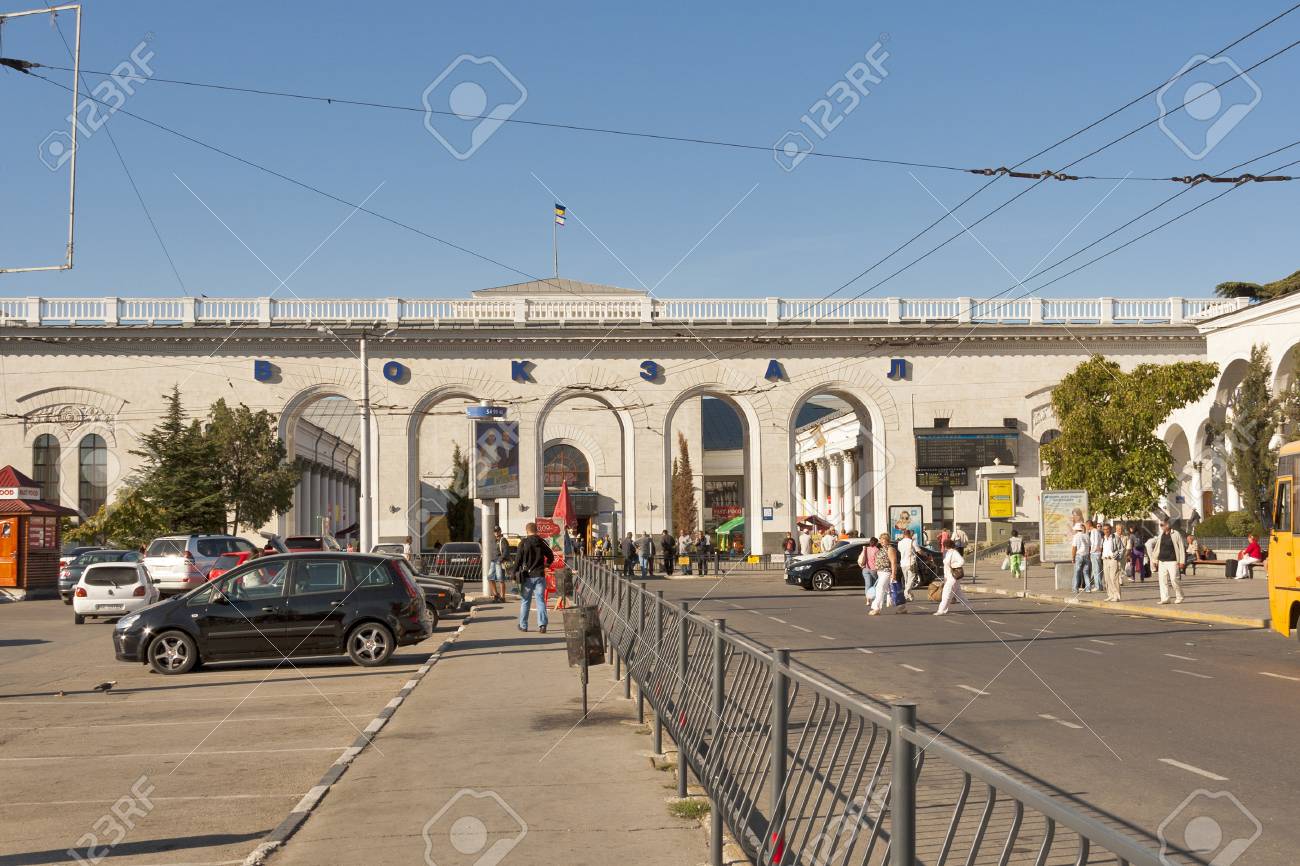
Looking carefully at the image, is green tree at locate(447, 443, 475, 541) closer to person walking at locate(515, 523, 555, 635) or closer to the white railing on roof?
the white railing on roof

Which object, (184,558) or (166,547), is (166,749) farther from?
(166,547)

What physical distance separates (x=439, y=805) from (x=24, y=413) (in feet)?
182

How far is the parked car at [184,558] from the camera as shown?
34.4 metres

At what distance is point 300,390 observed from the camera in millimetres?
58500

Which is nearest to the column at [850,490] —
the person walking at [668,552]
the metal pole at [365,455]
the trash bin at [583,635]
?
the person walking at [668,552]

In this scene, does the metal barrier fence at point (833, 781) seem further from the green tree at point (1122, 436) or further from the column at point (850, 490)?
the column at point (850, 490)

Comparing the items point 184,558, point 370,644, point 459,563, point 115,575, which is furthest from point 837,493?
point 370,644

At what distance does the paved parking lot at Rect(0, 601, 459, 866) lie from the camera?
803 cm

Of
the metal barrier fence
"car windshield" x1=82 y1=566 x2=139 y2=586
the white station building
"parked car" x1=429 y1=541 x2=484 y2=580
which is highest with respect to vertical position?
the white station building

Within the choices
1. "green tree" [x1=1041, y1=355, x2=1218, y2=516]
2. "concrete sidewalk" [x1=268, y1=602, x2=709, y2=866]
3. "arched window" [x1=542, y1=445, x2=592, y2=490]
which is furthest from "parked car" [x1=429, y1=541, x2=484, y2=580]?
"concrete sidewalk" [x1=268, y1=602, x2=709, y2=866]

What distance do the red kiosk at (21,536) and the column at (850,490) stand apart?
1781 inches

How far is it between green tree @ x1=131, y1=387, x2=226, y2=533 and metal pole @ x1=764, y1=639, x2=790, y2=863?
1817 inches

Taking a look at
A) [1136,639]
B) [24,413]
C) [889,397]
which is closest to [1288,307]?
[889,397]

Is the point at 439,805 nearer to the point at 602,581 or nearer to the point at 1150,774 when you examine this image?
the point at 1150,774
